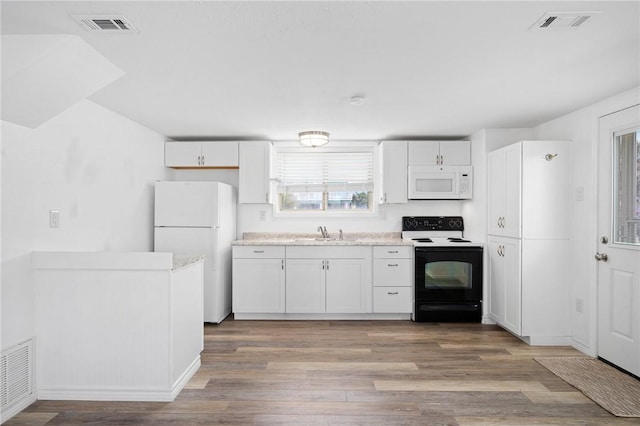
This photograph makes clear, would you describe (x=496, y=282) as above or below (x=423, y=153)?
below

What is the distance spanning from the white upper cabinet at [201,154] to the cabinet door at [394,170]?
181 centimetres

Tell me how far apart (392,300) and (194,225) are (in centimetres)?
234

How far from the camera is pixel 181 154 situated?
4.45 meters

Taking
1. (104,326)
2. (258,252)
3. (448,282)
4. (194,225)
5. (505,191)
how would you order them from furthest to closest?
(258,252) < (448,282) < (194,225) < (505,191) < (104,326)

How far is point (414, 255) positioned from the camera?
13.7 feet

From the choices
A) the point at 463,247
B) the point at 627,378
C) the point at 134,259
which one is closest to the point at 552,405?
the point at 627,378

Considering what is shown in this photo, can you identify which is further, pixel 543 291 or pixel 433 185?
pixel 433 185

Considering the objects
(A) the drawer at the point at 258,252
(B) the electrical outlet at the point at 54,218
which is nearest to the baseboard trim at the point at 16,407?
(B) the electrical outlet at the point at 54,218

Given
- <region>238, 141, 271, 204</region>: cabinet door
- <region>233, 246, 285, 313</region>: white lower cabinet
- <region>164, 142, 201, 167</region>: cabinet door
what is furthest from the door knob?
<region>164, 142, 201, 167</region>: cabinet door

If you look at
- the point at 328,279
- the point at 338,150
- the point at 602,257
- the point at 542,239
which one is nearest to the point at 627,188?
the point at 602,257

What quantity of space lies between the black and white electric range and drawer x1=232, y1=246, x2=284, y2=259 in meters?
1.56

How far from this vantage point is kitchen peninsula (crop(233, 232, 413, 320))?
4.20 m

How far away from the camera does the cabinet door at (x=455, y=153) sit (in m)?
4.45

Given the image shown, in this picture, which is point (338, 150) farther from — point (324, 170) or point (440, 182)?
point (440, 182)
